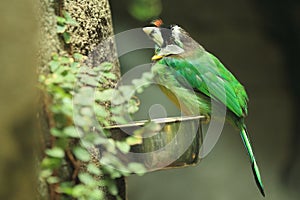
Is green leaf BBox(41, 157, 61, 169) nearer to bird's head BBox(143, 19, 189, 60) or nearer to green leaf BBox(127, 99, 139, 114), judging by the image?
green leaf BBox(127, 99, 139, 114)

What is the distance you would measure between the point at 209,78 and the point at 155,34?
28cm

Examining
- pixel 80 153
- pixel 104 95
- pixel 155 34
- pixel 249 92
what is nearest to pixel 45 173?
pixel 80 153

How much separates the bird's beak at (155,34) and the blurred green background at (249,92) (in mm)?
1542

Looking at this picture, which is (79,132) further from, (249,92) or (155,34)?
(249,92)

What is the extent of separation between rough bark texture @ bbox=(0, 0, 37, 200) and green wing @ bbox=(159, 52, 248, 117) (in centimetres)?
126

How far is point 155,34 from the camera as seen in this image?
6.72ft

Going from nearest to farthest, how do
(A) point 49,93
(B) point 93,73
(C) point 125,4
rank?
(A) point 49,93 < (B) point 93,73 < (C) point 125,4

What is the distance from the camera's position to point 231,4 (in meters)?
3.80

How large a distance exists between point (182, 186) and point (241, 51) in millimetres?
1007

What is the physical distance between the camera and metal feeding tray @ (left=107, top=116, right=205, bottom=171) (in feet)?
5.39

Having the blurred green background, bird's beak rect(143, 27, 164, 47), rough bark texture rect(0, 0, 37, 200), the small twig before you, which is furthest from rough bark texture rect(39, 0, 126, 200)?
the blurred green background

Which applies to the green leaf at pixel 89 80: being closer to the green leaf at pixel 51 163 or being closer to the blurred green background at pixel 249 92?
the green leaf at pixel 51 163

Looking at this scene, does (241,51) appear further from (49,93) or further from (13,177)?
(13,177)

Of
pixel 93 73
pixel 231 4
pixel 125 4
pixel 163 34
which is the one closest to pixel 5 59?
pixel 93 73
